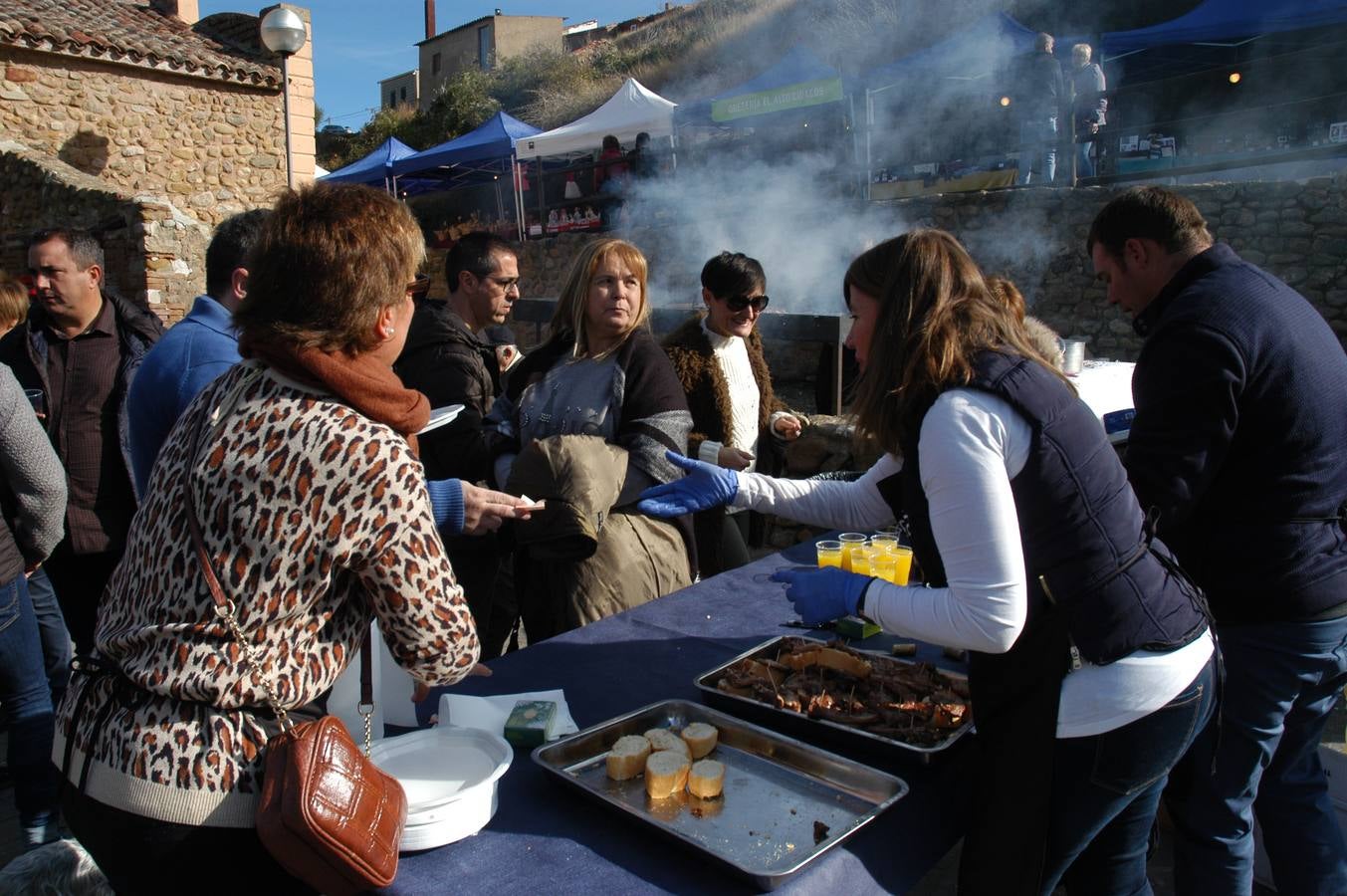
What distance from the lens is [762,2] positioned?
28.5m

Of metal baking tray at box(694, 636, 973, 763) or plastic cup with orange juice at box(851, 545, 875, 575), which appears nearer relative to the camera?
metal baking tray at box(694, 636, 973, 763)

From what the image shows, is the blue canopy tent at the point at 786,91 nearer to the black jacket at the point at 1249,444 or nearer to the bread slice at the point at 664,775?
the black jacket at the point at 1249,444

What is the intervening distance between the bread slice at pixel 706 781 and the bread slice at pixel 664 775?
0.02 meters

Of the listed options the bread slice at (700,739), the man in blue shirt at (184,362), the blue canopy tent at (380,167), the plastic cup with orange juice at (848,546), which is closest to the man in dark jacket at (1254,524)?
the plastic cup with orange juice at (848,546)

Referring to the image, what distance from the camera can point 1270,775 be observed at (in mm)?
2389

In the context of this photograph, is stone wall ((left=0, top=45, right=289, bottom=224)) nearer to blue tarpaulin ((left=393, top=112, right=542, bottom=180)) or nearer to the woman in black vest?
blue tarpaulin ((left=393, top=112, right=542, bottom=180))

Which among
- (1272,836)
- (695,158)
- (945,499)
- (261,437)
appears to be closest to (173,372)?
(261,437)

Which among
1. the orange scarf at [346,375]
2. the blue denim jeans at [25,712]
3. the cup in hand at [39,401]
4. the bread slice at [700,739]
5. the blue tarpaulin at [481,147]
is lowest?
the blue denim jeans at [25,712]

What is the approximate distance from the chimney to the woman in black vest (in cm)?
1765

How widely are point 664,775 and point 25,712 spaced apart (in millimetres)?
2361

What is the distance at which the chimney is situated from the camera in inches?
616

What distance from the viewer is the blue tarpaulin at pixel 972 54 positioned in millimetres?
12023

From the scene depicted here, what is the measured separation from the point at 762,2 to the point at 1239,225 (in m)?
23.0

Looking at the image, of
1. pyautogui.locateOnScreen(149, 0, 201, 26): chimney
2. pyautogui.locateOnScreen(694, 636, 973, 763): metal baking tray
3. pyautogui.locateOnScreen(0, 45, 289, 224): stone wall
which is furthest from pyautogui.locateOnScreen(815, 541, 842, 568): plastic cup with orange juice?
pyautogui.locateOnScreen(149, 0, 201, 26): chimney
